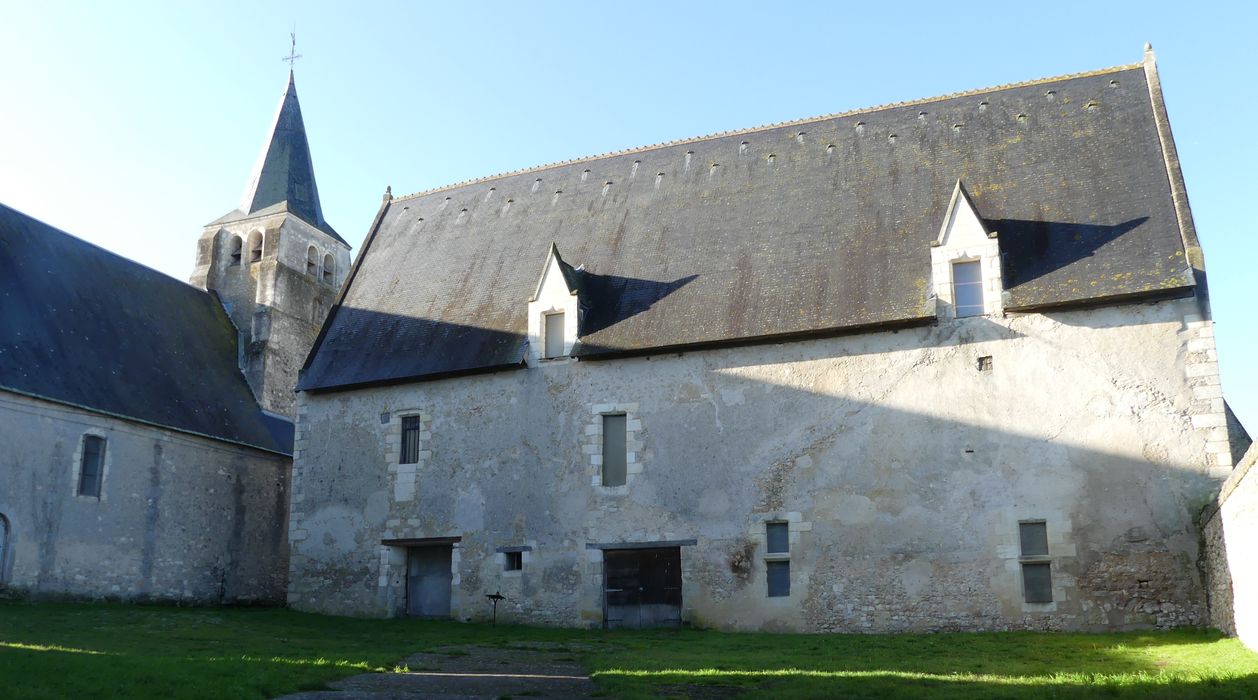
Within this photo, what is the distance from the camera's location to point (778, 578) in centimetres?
1777

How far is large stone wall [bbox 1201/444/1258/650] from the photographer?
1135 cm

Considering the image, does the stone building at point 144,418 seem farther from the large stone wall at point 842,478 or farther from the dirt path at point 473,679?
the dirt path at point 473,679

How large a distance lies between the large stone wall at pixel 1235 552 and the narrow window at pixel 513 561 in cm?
1154

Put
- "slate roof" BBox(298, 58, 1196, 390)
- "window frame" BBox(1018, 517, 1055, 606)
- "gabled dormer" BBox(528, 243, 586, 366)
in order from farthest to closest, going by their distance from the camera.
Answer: "gabled dormer" BBox(528, 243, 586, 366) < "slate roof" BBox(298, 58, 1196, 390) < "window frame" BBox(1018, 517, 1055, 606)

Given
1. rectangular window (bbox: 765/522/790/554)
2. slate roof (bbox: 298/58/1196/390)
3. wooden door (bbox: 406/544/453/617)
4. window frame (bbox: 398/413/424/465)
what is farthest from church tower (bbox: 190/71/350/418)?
rectangular window (bbox: 765/522/790/554)

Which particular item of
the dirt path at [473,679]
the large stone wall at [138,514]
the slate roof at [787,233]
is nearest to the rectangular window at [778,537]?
the slate roof at [787,233]

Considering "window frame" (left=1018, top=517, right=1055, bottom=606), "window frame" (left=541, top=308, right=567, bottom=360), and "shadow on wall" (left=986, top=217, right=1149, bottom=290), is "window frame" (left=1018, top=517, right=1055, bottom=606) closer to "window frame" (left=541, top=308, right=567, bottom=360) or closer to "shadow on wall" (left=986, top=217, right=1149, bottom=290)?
"shadow on wall" (left=986, top=217, right=1149, bottom=290)

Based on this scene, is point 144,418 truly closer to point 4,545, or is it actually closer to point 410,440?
point 4,545

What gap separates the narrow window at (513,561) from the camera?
19.7 m

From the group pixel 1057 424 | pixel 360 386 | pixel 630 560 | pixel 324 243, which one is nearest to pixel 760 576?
pixel 630 560

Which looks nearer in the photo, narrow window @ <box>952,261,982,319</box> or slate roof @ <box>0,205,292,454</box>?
narrow window @ <box>952,261,982,319</box>

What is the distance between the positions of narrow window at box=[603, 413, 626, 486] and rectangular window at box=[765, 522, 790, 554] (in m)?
2.96

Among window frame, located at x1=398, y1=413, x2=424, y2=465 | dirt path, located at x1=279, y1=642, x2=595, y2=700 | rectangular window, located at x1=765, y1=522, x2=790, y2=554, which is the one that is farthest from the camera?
window frame, located at x1=398, y1=413, x2=424, y2=465

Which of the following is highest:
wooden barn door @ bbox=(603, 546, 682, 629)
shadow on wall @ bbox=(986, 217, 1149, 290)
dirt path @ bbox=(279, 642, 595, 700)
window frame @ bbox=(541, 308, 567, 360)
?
shadow on wall @ bbox=(986, 217, 1149, 290)
